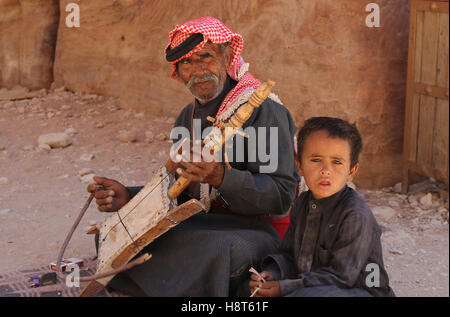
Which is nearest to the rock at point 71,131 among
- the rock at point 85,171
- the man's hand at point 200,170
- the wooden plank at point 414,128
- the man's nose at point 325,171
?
the rock at point 85,171

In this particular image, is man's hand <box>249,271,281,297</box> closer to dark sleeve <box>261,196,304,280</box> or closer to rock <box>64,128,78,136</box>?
dark sleeve <box>261,196,304,280</box>

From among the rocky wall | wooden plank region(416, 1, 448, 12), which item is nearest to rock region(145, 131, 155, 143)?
the rocky wall

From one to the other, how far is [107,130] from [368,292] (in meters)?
5.02

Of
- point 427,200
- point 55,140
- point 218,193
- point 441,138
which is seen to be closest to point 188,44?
point 218,193

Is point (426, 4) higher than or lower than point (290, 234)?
higher

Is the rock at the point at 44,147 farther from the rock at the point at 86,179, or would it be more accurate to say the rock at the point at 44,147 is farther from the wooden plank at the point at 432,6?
the wooden plank at the point at 432,6

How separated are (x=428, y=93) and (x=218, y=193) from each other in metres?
2.33

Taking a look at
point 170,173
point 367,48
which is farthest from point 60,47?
point 170,173

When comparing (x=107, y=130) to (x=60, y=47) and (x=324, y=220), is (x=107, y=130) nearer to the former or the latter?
(x=60, y=47)

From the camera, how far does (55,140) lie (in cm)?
675

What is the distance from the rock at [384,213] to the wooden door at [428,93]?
477 mm

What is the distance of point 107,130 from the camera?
7.35m

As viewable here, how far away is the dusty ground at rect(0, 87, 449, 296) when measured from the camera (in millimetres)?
4072

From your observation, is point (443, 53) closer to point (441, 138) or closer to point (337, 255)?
point (441, 138)
